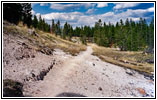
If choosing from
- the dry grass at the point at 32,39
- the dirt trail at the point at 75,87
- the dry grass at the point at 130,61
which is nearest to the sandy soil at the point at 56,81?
the dirt trail at the point at 75,87

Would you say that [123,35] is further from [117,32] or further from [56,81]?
[56,81]

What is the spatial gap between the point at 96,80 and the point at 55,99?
262 inches

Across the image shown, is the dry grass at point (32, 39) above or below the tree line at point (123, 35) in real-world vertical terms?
above

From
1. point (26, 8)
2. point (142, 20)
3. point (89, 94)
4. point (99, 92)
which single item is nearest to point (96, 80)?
point (99, 92)

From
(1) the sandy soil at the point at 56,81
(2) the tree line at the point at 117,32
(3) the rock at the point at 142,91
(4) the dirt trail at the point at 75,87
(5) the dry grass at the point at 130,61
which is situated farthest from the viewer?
(2) the tree line at the point at 117,32

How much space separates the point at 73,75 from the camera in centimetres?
1432

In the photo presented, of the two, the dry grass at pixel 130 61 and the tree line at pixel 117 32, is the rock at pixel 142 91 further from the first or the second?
the tree line at pixel 117 32

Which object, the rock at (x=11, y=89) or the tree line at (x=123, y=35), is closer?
the rock at (x=11, y=89)

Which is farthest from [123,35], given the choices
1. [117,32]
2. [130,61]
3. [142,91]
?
[142,91]

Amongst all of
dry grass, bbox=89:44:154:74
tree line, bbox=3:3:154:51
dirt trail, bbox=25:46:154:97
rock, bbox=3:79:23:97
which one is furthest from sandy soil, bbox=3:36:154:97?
tree line, bbox=3:3:154:51

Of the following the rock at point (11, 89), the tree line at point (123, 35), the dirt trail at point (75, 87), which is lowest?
the tree line at point (123, 35)

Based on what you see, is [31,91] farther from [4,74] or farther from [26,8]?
[26,8]

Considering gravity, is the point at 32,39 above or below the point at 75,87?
above

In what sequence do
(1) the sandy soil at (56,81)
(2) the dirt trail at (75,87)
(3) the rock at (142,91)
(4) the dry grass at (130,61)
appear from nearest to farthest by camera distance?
(2) the dirt trail at (75,87) < (1) the sandy soil at (56,81) < (3) the rock at (142,91) < (4) the dry grass at (130,61)
